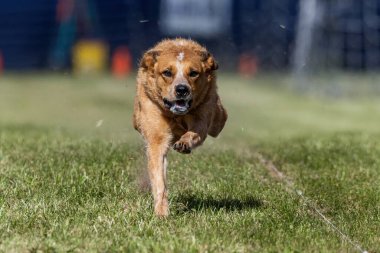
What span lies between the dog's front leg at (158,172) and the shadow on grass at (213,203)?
225 millimetres

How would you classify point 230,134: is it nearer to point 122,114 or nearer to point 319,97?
point 122,114

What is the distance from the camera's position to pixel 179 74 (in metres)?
6.79

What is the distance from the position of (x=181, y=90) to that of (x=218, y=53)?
27.9 m

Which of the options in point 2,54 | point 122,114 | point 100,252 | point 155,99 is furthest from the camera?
point 2,54

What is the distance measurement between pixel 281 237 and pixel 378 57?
1121 inches

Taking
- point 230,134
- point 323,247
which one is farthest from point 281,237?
point 230,134

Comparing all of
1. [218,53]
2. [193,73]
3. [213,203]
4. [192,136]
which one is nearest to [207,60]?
[193,73]

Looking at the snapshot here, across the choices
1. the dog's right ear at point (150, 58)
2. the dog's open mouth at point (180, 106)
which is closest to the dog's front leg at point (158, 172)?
the dog's open mouth at point (180, 106)

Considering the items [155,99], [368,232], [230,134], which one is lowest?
[230,134]

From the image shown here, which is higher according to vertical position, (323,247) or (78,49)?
(323,247)

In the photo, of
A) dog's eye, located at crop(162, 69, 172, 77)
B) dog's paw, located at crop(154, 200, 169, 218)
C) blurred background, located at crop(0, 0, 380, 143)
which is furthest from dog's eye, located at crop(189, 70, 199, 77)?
blurred background, located at crop(0, 0, 380, 143)

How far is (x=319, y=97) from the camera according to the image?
92.4ft

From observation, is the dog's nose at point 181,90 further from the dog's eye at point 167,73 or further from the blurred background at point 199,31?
the blurred background at point 199,31

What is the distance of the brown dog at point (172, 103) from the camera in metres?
6.69
